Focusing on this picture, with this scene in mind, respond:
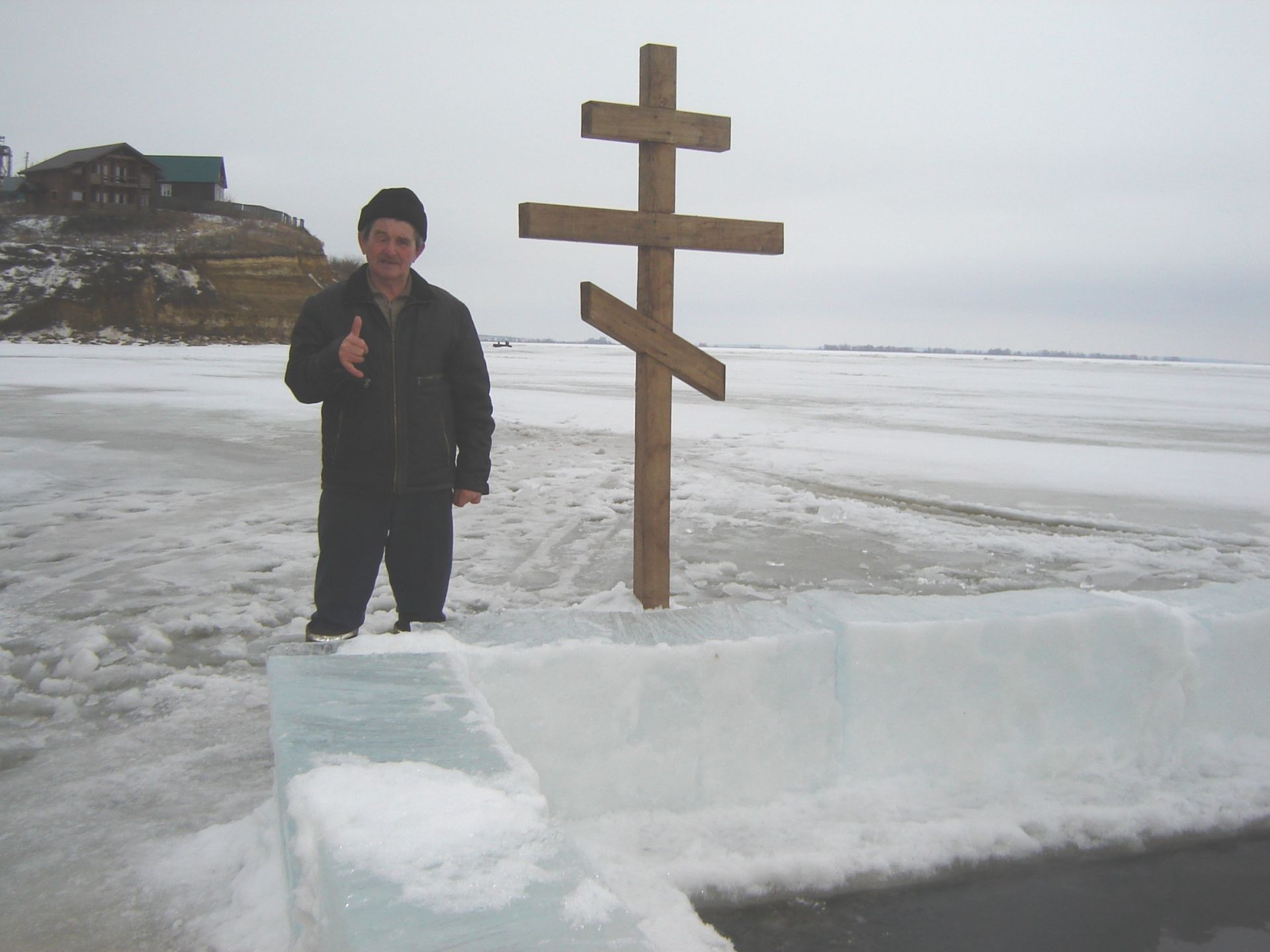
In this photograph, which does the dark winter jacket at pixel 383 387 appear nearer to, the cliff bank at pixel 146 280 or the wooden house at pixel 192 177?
the cliff bank at pixel 146 280

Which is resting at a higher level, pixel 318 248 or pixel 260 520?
pixel 318 248

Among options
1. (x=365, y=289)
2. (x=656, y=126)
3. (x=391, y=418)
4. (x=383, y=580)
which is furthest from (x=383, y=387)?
(x=383, y=580)

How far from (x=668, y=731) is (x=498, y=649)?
483mm

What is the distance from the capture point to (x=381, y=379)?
Result: 9.75 feet

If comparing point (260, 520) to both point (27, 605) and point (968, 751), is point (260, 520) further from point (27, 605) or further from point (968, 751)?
point (968, 751)

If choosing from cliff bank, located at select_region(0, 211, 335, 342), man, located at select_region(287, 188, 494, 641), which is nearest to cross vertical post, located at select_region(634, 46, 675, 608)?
man, located at select_region(287, 188, 494, 641)

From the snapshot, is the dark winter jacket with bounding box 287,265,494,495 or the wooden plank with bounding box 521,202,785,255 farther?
the wooden plank with bounding box 521,202,785,255

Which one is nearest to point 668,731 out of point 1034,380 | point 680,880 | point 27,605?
point 680,880

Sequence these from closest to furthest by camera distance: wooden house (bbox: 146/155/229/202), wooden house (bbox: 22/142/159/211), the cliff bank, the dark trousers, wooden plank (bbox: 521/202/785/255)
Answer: the dark trousers, wooden plank (bbox: 521/202/785/255), the cliff bank, wooden house (bbox: 22/142/159/211), wooden house (bbox: 146/155/229/202)

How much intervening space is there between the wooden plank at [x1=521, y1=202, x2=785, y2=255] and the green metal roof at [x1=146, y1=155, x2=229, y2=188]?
61960 mm

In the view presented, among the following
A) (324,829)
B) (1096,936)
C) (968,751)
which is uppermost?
(324,829)

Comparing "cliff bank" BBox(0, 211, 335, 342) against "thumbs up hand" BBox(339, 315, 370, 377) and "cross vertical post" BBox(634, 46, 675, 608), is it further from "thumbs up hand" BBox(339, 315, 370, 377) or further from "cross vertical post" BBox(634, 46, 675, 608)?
"thumbs up hand" BBox(339, 315, 370, 377)

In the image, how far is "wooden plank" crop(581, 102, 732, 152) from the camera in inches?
140

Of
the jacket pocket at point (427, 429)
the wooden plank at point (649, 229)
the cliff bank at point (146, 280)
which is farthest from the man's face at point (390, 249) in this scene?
the cliff bank at point (146, 280)
